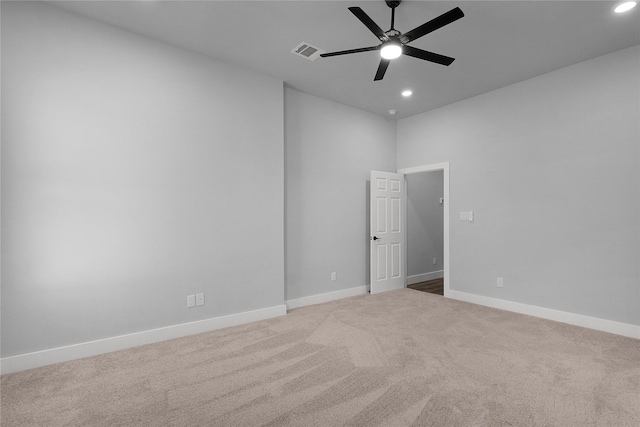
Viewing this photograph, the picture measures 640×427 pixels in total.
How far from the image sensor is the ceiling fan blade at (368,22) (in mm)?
2178

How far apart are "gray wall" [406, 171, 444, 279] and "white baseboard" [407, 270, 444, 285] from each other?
0.04m

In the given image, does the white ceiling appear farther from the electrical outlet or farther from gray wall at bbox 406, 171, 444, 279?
the electrical outlet

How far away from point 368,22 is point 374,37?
2.81 feet

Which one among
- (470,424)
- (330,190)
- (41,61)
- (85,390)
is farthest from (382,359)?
(41,61)

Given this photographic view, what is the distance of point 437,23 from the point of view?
2.25 metres

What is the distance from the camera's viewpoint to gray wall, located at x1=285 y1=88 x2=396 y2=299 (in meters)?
4.43

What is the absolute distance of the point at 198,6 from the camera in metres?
2.69

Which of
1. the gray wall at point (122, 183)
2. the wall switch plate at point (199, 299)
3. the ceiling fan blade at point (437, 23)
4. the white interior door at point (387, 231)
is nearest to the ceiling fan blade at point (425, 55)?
the ceiling fan blade at point (437, 23)

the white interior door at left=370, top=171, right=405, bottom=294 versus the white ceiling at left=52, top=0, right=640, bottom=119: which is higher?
the white ceiling at left=52, top=0, right=640, bottom=119

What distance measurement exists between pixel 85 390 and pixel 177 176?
2.01 meters

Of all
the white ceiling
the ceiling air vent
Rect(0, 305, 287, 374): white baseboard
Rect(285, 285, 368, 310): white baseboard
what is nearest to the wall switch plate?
Rect(0, 305, 287, 374): white baseboard

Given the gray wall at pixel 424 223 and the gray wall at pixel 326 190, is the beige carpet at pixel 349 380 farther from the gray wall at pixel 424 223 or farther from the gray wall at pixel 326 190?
the gray wall at pixel 424 223

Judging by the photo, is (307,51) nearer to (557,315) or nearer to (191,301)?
(191,301)

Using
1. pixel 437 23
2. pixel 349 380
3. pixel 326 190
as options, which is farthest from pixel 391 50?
pixel 349 380
